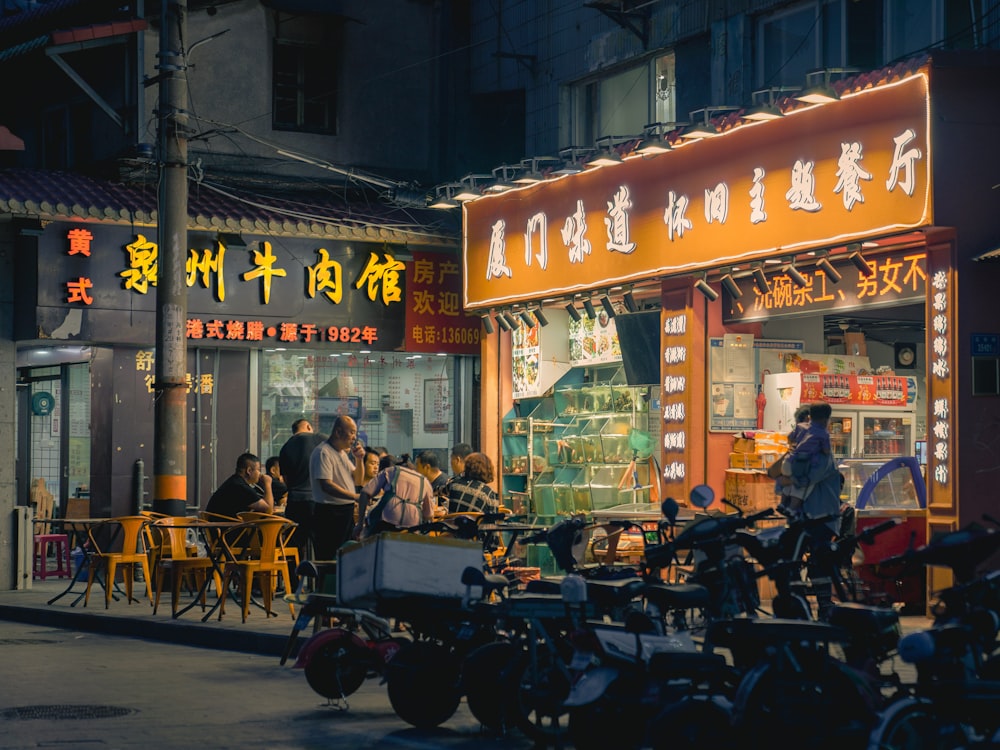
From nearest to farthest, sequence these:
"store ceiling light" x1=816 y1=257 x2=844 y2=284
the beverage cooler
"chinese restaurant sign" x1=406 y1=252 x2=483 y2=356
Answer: "store ceiling light" x1=816 y1=257 x2=844 y2=284 < the beverage cooler < "chinese restaurant sign" x1=406 y1=252 x2=483 y2=356

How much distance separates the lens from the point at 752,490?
16.0m

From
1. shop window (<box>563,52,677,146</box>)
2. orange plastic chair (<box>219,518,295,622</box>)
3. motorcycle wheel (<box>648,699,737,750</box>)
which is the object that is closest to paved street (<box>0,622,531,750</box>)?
orange plastic chair (<box>219,518,295,622</box>)

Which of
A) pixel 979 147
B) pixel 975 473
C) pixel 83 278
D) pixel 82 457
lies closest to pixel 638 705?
pixel 975 473

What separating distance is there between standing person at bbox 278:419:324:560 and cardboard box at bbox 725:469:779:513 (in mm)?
4642

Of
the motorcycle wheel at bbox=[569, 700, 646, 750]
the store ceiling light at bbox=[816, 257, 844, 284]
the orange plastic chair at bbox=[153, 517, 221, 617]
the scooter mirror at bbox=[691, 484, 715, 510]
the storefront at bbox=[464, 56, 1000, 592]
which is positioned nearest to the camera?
the motorcycle wheel at bbox=[569, 700, 646, 750]

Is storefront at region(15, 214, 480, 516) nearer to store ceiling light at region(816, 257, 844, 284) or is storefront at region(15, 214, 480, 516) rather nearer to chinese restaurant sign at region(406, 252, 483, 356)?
chinese restaurant sign at region(406, 252, 483, 356)

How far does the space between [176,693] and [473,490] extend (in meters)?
4.66

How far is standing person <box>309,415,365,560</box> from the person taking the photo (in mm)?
15078

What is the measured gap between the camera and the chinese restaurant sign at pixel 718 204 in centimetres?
1368

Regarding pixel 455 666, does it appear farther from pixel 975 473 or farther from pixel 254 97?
pixel 254 97

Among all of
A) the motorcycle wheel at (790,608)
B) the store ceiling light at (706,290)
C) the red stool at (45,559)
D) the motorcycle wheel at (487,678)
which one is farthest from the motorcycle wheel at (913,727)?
the red stool at (45,559)

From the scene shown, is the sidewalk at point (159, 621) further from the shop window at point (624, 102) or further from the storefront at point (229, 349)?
the shop window at point (624, 102)

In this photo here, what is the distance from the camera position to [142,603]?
17.0m

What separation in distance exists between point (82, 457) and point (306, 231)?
4548 millimetres
